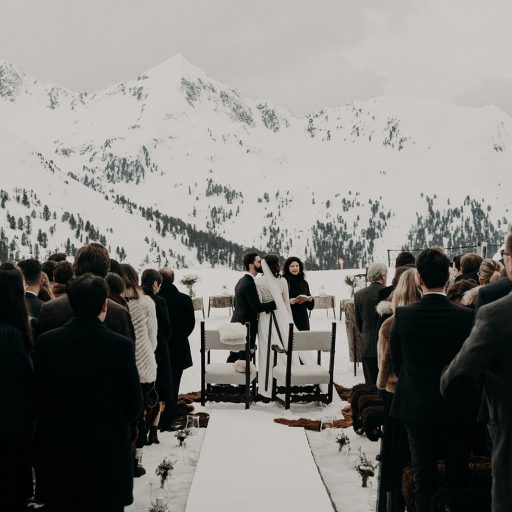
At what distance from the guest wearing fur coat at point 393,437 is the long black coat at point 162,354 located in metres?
2.43

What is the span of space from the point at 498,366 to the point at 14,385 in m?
2.24

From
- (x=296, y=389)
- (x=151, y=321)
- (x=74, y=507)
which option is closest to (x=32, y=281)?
(x=151, y=321)

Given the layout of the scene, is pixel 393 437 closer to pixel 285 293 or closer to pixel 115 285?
pixel 115 285

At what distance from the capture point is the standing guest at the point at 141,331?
17.1 feet

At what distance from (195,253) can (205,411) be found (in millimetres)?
141298

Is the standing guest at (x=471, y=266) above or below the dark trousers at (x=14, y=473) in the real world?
above

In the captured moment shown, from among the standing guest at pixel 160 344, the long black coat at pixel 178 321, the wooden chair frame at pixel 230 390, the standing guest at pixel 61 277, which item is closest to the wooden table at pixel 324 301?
the wooden chair frame at pixel 230 390

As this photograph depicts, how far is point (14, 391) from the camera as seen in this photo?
3.30 meters

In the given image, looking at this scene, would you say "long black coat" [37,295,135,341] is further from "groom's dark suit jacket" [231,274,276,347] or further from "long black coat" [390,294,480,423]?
"groom's dark suit jacket" [231,274,276,347]

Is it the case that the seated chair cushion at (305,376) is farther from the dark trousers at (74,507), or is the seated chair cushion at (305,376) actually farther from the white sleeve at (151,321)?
the dark trousers at (74,507)

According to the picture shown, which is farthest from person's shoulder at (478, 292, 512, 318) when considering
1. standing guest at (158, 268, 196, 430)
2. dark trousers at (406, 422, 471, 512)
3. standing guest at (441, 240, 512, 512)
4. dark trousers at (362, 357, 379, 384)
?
standing guest at (158, 268, 196, 430)

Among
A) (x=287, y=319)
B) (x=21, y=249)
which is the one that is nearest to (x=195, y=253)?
(x=21, y=249)

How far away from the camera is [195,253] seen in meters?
149

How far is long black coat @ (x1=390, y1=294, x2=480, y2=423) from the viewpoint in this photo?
353cm
